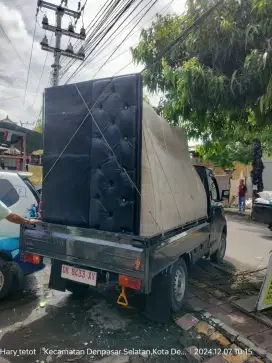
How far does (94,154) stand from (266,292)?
9.53ft

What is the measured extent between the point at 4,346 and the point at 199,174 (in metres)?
3.99

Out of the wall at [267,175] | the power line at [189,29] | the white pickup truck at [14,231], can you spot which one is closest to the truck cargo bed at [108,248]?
the white pickup truck at [14,231]

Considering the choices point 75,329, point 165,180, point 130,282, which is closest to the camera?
point 130,282

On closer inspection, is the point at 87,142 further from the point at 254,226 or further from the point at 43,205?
the point at 254,226

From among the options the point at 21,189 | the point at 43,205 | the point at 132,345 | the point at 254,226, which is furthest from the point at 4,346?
the point at 254,226

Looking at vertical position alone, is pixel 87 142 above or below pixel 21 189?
above

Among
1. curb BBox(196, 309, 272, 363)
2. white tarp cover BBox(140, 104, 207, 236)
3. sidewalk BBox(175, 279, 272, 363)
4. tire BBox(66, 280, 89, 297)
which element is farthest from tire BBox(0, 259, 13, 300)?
curb BBox(196, 309, 272, 363)

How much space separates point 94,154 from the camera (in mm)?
3342

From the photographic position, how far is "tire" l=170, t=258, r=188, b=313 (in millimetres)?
3613

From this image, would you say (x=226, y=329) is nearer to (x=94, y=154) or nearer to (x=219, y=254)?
(x=94, y=154)

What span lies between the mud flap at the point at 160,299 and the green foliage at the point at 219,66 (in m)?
2.34

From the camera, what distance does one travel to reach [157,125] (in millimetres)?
3680

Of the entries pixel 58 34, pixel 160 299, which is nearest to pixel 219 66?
pixel 160 299

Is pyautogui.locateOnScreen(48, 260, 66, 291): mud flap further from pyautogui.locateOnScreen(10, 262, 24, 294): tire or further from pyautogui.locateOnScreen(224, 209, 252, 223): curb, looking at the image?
pyautogui.locateOnScreen(224, 209, 252, 223): curb
